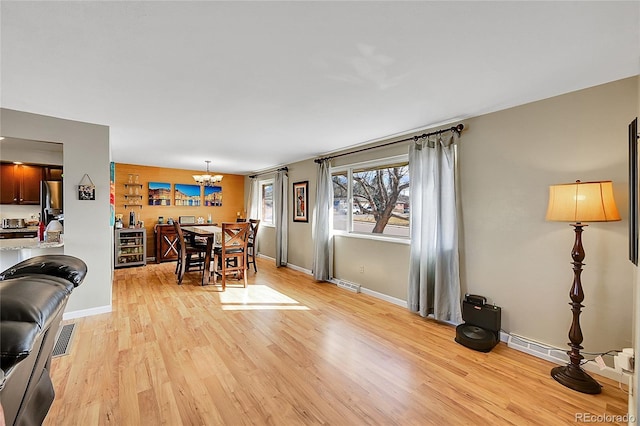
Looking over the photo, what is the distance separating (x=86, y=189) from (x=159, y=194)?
3.60 m

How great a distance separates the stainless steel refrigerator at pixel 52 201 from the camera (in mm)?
3549

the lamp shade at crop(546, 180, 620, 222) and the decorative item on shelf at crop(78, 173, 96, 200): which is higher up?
the decorative item on shelf at crop(78, 173, 96, 200)

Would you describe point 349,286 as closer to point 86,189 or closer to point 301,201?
point 301,201

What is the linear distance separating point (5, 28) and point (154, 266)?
17.2ft

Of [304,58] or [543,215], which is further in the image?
[543,215]

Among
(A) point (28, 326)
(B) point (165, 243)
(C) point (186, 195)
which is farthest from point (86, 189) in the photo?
(C) point (186, 195)

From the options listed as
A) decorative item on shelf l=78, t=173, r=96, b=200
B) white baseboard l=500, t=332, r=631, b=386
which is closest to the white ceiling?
decorative item on shelf l=78, t=173, r=96, b=200

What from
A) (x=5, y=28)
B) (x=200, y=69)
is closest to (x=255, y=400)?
(x=200, y=69)

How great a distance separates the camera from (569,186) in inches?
79.2

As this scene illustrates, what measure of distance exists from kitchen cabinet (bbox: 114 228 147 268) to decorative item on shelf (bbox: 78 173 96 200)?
9.17 ft

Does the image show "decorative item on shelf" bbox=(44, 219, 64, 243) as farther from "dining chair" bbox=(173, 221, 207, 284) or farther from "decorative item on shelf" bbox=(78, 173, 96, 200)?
"dining chair" bbox=(173, 221, 207, 284)

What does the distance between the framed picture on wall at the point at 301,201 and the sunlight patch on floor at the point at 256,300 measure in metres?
1.71

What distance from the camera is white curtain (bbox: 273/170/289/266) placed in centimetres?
596

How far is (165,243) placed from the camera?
6.26 metres
